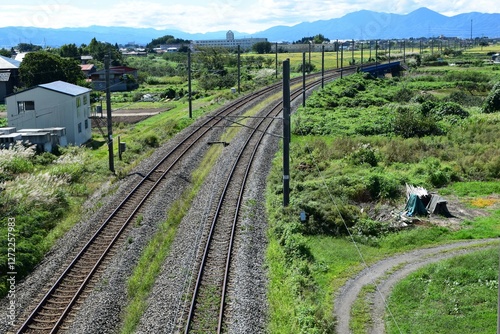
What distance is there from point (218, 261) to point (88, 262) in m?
3.79

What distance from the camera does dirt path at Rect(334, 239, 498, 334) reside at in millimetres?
13336

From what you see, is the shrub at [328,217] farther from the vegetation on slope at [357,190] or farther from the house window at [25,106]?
the house window at [25,106]

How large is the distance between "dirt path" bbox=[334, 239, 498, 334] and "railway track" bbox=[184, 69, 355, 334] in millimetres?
2933

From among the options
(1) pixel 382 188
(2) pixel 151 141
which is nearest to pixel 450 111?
(1) pixel 382 188

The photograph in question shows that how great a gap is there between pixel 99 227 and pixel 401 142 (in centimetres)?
1902

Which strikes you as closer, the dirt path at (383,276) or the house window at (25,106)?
the dirt path at (383,276)

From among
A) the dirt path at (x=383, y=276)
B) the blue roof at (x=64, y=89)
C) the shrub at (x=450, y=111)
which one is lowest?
the dirt path at (x=383, y=276)

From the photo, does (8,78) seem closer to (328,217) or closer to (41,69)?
(41,69)

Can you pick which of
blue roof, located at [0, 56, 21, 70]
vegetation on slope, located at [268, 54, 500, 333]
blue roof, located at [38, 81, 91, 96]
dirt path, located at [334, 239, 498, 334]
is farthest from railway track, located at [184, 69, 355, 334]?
blue roof, located at [0, 56, 21, 70]

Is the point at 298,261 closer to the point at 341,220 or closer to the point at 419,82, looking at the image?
the point at 341,220

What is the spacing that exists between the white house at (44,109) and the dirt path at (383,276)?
2630 cm

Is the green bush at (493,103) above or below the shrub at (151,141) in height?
above

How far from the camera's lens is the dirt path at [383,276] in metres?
13.3

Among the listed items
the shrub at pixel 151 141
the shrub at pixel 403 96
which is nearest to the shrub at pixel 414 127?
the shrub at pixel 151 141
